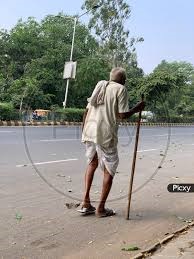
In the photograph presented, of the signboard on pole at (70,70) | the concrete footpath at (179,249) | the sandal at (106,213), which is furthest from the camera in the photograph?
the signboard on pole at (70,70)

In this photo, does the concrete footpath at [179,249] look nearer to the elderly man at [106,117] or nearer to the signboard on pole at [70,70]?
the elderly man at [106,117]

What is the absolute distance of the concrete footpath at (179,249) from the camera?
3.88 m

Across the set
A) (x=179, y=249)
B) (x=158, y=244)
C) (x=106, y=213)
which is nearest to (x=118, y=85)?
(x=106, y=213)

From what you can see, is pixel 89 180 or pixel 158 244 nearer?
pixel 158 244

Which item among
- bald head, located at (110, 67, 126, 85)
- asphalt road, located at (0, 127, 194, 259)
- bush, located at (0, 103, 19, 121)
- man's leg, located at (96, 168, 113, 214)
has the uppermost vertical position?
bald head, located at (110, 67, 126, 85)

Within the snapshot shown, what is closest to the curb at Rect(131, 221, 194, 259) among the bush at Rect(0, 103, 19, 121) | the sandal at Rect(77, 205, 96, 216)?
the sandal at Rect(77, 205, 96, 216)

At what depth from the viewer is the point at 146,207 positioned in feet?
20.0

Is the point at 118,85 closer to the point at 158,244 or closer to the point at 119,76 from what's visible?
the point at 119,76

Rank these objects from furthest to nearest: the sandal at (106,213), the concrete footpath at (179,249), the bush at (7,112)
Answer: the bush at (7,112), the sandal at (106,213), the concrete footpath at (179,249)

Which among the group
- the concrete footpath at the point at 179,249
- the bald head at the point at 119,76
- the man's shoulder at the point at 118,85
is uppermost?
the bald head at the point at 119,76

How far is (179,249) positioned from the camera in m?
4.07

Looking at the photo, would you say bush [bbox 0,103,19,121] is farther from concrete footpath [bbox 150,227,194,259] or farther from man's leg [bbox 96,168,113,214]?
concrete footpath [bbox 150,227,194,259]

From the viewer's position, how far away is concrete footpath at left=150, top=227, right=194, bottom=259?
12.7 ft

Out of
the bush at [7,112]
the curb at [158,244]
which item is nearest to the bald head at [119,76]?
the curb at [158,244]
